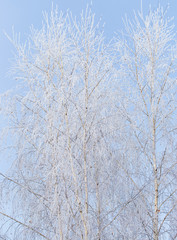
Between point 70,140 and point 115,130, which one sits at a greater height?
point 115,130

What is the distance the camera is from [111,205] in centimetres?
514

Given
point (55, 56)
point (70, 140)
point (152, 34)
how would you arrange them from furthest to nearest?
point (152, 34)
point (55, 56)
point (70, 140)

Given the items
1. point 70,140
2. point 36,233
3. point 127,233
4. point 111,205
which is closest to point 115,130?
point 70,140

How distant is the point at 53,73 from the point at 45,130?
0.84 metres

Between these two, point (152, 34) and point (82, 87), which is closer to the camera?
point (82, 87)

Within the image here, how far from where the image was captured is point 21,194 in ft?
17.3

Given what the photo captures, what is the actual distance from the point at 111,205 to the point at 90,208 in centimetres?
31

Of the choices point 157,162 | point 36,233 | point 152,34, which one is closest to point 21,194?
point 36,233

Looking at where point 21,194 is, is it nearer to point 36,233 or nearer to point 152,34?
point 36,233

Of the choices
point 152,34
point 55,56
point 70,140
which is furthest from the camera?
point 152,34

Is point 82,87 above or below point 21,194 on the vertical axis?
above

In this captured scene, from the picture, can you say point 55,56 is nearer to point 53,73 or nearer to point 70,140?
point 53,73

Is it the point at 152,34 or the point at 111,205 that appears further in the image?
the point at 152,34

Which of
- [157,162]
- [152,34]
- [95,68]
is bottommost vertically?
[157,162]
